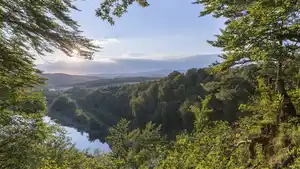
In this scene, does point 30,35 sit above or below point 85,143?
above

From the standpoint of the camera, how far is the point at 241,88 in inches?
1052

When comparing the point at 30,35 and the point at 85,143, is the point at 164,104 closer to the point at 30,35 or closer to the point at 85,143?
the point at 85,143

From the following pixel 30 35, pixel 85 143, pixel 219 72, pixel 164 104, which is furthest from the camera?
pixel 85 143

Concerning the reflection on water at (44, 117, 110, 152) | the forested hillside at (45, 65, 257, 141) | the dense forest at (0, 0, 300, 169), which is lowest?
the reflection on water at (44, 117, 110, 152)

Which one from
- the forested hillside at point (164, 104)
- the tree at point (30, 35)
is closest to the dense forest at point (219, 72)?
the tree at point (30, 35)

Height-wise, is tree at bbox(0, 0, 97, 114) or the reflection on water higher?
tree at bbox(0, 0, 97, 114)

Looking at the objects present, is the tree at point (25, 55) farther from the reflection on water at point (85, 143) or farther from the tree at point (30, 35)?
the reflection on water at point (85, 143)

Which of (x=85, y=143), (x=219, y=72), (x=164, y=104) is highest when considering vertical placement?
(x=219, y=72)

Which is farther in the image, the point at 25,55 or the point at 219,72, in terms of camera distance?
the point at 219,72

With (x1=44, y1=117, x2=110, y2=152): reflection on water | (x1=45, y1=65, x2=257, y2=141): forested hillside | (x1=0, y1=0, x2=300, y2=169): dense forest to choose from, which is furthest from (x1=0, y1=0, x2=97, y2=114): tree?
(x1=44, y1=117, x2=110, y2=152): reflection on water

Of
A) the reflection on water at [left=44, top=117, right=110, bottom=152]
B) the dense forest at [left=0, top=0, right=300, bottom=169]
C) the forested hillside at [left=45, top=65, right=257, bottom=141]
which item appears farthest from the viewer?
the reflection on water at [left=44, top=117, right=110, bottom=152]

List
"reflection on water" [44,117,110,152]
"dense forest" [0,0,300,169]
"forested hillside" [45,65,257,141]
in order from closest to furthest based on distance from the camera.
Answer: "dense forest" [0,0,300,169] → "forested hillside" [45,65,257,141] → "reflection on water" [44,117,110,152]

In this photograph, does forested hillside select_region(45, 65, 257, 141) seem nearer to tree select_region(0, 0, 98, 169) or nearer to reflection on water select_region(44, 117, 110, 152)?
reflection on water select_region(44, 117, 110, 152)

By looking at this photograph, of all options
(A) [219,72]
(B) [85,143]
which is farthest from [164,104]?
(A) [219,72]
